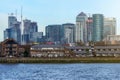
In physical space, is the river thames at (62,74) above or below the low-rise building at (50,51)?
below

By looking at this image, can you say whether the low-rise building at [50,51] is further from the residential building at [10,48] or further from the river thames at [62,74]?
the river thames at [62,74]

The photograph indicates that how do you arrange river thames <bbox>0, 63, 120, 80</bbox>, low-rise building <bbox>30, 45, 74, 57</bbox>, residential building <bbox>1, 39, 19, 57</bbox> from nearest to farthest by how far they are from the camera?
river thames <bbox>0, 63, 120, 80</bbox>, residential building <bbox>1, 39, 19, 57</bbox>, low-rise building <bbox>30, 45, 74, 57</bbox>

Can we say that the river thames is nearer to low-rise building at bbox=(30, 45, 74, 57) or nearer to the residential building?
the residential building

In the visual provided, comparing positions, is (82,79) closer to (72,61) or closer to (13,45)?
(72,61)

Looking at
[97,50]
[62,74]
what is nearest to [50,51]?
[97,50]

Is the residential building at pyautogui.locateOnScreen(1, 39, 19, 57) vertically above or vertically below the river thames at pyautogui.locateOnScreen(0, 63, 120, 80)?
above

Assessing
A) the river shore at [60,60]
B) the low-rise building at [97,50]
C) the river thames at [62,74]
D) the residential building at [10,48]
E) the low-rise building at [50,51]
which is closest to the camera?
the river thames at [62,74]

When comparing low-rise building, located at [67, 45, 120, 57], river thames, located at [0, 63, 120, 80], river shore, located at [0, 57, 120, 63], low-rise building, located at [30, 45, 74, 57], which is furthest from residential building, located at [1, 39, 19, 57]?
river thames, located at [0, 63, 120, 80]

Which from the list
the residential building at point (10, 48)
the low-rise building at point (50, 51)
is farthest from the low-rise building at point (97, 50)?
the residential building at point (10, 48)

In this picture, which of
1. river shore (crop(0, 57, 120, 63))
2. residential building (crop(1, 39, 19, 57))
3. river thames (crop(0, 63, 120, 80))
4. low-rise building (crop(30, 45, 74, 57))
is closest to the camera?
river thames (crop(0, 63, 120, 80))

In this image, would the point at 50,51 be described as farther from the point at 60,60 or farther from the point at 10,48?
the point at 60,60

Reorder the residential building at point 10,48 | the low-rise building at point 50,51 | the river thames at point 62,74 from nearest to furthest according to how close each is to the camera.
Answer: the river thames at point 62,74 < the residential building at point 10,48 < the low-rise building at point 50,51

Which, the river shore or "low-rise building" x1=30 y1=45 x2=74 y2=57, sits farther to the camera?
"low-rise building" x1=30 y1=45 x2=74 y2=57

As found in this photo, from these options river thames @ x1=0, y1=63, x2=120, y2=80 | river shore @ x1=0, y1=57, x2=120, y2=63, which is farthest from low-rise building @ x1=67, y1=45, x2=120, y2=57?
river thames @ x1=0, y1=63, x2=120, y2=80
